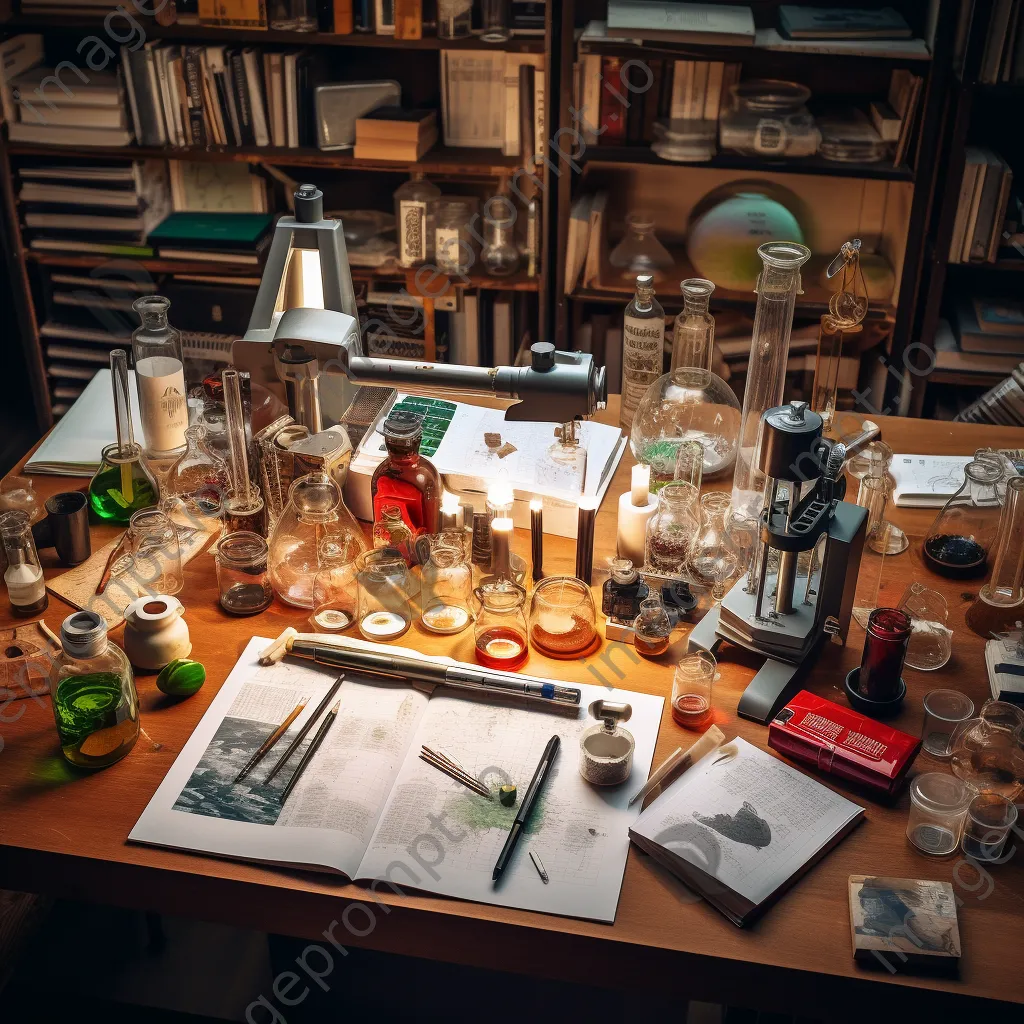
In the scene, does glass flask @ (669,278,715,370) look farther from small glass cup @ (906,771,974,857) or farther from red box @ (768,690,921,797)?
small glass cup @ (906,771,974,857)

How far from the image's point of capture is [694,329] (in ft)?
6.20

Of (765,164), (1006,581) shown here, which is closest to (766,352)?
(1006,581)

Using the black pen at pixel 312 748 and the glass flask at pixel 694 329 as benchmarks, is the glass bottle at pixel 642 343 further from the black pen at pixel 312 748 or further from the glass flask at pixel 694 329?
the black pen at pixel 312 748

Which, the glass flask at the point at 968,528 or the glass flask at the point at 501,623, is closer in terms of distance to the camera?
the glass flask at the point at 501,623

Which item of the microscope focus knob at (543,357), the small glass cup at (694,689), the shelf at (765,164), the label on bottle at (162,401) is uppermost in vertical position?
the microscope focus knob at (543,357)

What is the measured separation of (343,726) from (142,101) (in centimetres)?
225

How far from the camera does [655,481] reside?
1826 millimetres

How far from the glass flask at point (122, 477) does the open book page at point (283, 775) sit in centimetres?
41

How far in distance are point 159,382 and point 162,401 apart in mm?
33

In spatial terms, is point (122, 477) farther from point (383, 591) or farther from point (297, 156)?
point (297, 156)

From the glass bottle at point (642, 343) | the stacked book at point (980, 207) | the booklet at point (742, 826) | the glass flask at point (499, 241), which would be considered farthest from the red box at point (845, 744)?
the glass flask at point (499, 241)

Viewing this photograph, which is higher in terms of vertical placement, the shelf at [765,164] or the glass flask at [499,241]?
the shelf at [765,164]

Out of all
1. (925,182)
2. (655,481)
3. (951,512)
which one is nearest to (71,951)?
(655,481)

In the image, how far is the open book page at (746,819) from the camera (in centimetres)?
120
